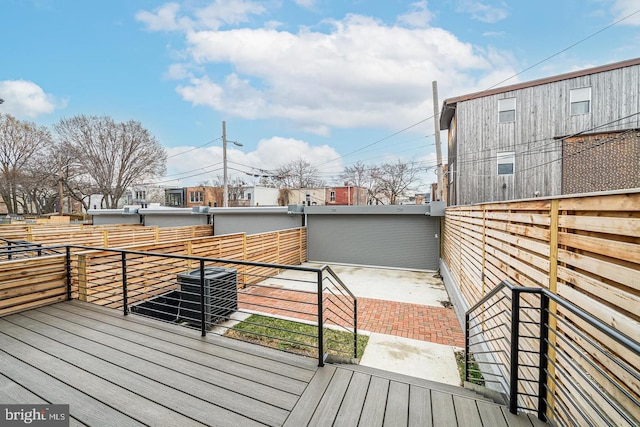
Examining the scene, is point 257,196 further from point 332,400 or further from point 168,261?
point 332,400

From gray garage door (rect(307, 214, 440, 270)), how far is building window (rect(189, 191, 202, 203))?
28.5 m

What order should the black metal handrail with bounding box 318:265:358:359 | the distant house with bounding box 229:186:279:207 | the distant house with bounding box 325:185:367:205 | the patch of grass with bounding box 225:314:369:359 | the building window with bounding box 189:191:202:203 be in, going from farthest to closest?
the building window with bounding box 189:191:202:203, the distant house with bounding box 229:186:279:207, the distant house with bounding box 325:185:367:205, the patch of grass with bounding box 225:314:369:359, the black metal handrail with bounding box 318:265:358:359

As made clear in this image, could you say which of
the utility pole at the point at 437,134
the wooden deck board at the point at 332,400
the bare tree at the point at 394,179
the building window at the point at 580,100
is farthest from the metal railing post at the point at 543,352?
the bare tree at the point at 394,179

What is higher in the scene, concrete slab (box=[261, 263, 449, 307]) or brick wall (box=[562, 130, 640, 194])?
brick wall (box=[562, 130, 640, 194])

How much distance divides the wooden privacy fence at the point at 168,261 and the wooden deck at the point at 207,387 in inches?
30.3

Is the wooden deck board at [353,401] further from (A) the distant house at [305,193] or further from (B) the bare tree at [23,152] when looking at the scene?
(B) the bare tree at [23,152]

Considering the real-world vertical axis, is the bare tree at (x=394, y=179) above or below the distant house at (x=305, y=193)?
above

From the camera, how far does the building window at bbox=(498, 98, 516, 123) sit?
933cm

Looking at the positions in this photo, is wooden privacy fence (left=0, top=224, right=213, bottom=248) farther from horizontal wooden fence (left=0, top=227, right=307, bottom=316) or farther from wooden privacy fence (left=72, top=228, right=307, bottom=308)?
horizontal wooden fence (left=0, top=227, right=307, bottom=316)

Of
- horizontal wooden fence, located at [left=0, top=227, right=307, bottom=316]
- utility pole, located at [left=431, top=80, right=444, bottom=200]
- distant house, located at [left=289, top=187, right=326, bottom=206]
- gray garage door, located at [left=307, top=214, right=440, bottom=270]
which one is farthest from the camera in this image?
distant house, located at [left=289, top=187, right=326, bottom=206]

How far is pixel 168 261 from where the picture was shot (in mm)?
5812

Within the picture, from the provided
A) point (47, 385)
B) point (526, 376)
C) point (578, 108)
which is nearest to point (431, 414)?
point (526, 376)

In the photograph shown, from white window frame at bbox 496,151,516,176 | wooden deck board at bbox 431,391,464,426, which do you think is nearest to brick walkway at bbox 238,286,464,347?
wooden deck board at bbox 431,391,464,426

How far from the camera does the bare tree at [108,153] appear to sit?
2220cm
